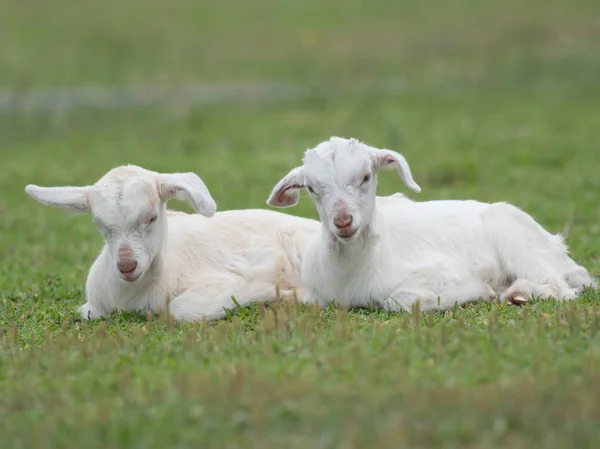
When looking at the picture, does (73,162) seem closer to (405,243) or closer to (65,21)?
(405,243)

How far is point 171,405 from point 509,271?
3.75 meters

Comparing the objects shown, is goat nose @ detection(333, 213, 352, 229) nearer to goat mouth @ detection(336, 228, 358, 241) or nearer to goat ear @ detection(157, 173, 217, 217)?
goat mouth @ detection(336, 228, 358, 241)

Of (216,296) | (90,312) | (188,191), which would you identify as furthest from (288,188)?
(90,312)

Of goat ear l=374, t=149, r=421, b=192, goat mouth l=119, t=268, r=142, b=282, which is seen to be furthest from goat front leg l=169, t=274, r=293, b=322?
goat ear l=374, t=149, r=421, b=192

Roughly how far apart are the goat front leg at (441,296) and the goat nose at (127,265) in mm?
1685

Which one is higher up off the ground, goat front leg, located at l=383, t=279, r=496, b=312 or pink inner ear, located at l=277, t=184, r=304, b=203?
pink inner ear, located at l=277, t=184, r=304, b=203

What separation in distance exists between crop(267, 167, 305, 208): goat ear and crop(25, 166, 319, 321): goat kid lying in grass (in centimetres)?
47

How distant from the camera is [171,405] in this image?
510 centimetres

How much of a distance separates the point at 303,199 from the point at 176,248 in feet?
19.8

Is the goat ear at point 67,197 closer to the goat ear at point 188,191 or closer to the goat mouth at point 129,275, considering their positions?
the goat ear at point 188,191

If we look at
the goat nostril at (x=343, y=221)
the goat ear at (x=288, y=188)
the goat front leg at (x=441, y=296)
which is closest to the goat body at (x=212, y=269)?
the goat ear at (x=288, y=188)

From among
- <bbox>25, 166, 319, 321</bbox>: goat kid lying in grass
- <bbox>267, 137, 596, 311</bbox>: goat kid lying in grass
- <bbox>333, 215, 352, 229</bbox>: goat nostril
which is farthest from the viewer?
<bbox>25, 166, 319, 321</bbox>: goat kid lying in grass

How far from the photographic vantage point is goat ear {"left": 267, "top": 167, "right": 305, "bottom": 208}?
25.4 feet

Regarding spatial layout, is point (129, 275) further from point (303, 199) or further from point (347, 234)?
point (303, 199)
